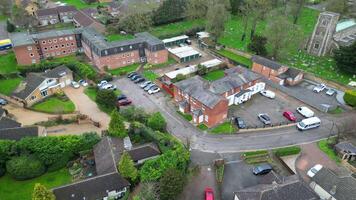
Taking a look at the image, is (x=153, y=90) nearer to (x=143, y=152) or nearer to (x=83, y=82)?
(x=83, y=82)

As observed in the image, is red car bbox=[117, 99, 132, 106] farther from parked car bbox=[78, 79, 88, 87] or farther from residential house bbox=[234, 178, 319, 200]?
residential house bbox=[234, 178, 319, 200]

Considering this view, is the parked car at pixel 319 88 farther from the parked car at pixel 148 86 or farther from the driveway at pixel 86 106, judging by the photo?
the driveway at pixel 86 106

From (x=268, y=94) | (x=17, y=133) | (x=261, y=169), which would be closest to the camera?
(x=261, y=169)

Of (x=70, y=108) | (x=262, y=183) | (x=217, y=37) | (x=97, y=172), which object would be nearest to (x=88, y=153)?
(x=97, y=172)

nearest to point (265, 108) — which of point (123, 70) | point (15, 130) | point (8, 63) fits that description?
point (123, 70)

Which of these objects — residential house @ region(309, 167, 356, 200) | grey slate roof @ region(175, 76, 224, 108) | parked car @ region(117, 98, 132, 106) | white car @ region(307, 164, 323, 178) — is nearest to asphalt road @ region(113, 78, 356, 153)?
grey slate roof @ region(175, 76, 224, 108)

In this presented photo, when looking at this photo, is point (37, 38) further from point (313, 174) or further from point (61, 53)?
point (313, 174)
